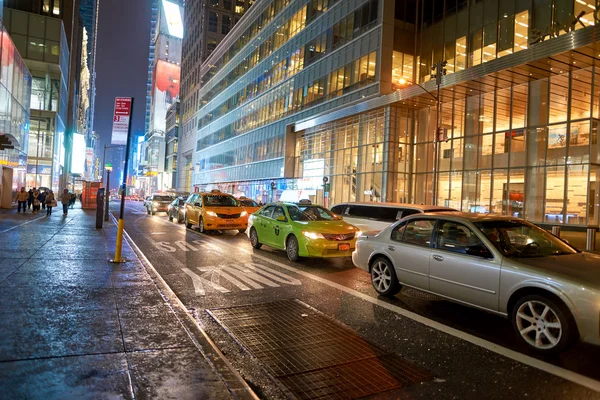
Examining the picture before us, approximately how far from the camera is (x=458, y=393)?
3664mm

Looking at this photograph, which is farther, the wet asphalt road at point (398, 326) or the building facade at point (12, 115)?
the building facade at point (12, 115)

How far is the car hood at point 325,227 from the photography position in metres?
10.4

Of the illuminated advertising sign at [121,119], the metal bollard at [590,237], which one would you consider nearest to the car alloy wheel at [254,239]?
the illuminated advertising sign at [121,119]

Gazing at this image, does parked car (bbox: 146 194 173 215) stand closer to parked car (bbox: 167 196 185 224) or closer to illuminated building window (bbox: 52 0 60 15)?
parked car (bbox: 167 196 185 224)

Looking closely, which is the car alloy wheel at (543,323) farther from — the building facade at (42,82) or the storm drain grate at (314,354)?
the building facade at (42,82)

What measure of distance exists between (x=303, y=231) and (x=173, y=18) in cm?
17344

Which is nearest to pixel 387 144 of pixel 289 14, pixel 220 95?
pixel 289 14

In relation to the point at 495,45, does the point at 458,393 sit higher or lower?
lower

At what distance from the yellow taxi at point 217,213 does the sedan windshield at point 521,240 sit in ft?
42.6

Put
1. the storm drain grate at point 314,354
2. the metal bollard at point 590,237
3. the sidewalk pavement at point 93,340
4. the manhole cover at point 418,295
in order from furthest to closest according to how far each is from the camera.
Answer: the metal bollard at point 590,237 < the manhole cover at point 418,295 < the storm drain grate at point 314,354 < the sidewalk pavement at point 93,340

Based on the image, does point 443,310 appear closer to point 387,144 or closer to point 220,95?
point 387,144

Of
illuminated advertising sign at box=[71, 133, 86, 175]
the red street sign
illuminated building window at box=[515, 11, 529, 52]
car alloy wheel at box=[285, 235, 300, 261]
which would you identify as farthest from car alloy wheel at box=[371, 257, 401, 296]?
illuminated advertising sign at box=[71, 133, 86, 175]

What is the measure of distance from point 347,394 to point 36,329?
3.54m

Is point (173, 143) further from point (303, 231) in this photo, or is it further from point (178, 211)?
point (303, 231)
